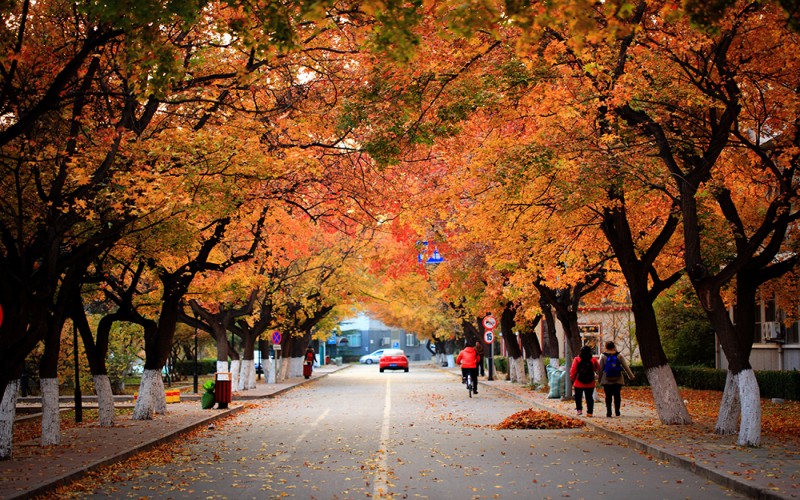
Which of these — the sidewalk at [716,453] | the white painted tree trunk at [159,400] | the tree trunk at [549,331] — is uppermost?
the tree trunk at [549,331]

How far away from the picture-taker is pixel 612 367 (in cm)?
2141

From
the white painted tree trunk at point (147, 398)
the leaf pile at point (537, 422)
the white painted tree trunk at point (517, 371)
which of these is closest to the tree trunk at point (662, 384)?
the leaf pile at point (537, 422)

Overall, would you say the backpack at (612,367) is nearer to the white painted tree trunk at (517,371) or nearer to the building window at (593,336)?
the white painted tree trunk at (517,371)

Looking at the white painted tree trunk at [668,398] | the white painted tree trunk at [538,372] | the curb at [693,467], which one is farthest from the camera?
the white painted tree trunk at [538,372]

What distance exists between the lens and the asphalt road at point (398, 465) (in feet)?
35.8

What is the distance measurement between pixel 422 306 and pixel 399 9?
5772 centimetres

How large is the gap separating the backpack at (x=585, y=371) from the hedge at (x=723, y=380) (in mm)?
8943

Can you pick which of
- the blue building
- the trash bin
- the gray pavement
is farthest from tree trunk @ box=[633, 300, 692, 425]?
the blue building

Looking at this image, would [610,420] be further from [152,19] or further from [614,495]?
[152,19]

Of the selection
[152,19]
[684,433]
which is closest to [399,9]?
[152,19]

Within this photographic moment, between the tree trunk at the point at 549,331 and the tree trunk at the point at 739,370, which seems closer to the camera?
the tree trunk at the point at 739,370

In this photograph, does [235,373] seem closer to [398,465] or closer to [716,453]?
[398,465]

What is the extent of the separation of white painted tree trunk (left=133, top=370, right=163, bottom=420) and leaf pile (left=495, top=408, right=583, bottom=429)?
837 cm

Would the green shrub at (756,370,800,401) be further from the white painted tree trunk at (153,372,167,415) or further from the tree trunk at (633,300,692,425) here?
the white painted tree trunk at (153,372,167,415)
